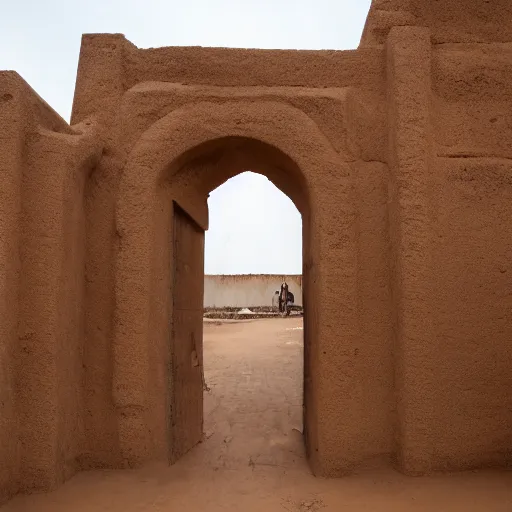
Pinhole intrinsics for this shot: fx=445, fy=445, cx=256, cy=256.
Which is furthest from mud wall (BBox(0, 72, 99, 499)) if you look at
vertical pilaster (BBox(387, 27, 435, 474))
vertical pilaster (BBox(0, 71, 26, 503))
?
vertical pilaster (BBox(387, 27, 435, 474))

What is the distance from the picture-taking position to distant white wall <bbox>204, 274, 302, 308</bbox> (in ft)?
80.8

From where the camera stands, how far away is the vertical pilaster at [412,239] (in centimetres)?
302

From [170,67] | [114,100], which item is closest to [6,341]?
[114,100]

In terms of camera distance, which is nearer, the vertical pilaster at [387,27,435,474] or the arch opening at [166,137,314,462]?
the vertical pilaster at [387,27,435,474]

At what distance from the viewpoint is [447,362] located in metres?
3.12

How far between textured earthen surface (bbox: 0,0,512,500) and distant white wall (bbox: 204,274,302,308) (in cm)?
2113

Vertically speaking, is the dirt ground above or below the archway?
below

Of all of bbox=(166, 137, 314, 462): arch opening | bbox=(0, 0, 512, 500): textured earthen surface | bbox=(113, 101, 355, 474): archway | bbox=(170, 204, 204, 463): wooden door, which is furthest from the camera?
bbox=(170, 204, 204, 463): wooden door

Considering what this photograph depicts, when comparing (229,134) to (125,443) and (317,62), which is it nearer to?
(317,62)

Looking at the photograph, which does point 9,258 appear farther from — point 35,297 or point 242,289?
point 242,289

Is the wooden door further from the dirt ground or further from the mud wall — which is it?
the mud wall

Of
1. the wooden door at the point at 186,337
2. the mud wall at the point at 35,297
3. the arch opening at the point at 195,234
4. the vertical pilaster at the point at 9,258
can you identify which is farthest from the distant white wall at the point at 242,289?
the vertical pilaster at the point at 9,258

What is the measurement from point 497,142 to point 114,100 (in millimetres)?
2903

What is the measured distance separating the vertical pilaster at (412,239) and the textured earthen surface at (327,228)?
1cm
